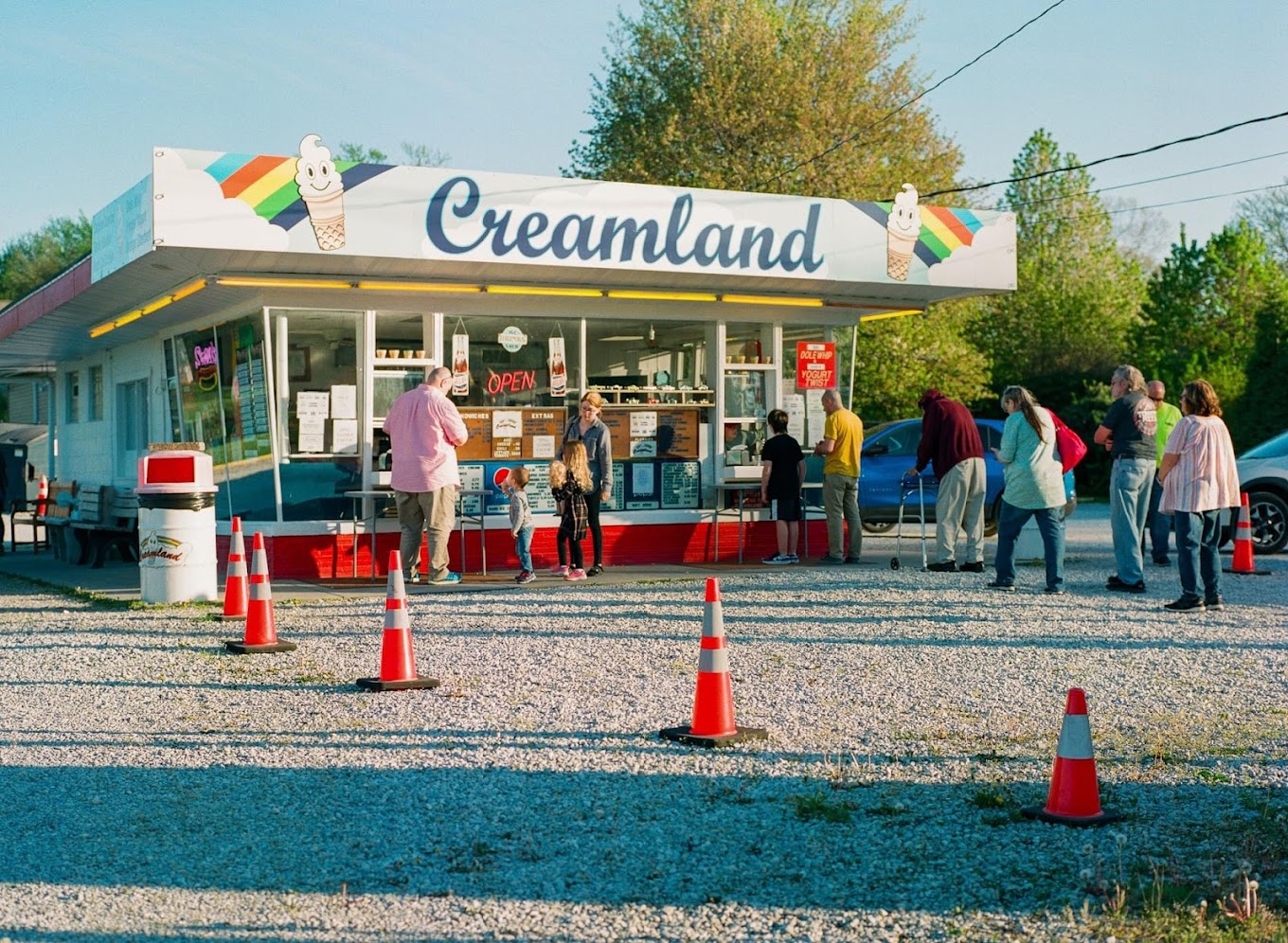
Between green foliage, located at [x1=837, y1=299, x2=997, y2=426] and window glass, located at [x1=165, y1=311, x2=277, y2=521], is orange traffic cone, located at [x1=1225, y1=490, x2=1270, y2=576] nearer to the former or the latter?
window glass, located at [x1=165, y1=311, x2=277, y2=521]

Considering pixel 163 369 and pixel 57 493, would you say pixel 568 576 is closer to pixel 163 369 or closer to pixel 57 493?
pixel 163 369

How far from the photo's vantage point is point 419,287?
1470 cm

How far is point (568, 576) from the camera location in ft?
47.6

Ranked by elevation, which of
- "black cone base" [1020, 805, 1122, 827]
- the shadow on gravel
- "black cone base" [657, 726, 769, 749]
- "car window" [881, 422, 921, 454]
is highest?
"car window" [881, 422, 921, 454]

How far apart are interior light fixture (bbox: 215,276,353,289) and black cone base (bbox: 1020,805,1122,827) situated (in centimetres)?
1017

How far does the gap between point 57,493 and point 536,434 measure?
30.4 ft

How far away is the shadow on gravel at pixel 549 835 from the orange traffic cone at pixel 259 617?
3.33 m

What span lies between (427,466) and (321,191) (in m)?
2.67

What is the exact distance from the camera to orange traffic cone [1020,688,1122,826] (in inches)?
215

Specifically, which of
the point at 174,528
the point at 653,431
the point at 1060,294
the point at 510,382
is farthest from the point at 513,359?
the point at 1060,294

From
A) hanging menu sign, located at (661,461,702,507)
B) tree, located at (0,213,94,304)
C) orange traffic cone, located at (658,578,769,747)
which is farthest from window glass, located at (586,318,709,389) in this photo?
tree, located at (0,213,94,304)

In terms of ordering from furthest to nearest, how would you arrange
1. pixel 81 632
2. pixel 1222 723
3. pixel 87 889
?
pixel 81 632 < pixel 1222 723 < pixel 87 889

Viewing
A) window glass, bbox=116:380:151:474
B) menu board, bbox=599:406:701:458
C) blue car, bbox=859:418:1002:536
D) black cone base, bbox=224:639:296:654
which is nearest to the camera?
black cone base, bbox=224:639:296:654

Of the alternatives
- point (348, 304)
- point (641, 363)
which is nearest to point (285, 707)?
point (348, 304)
